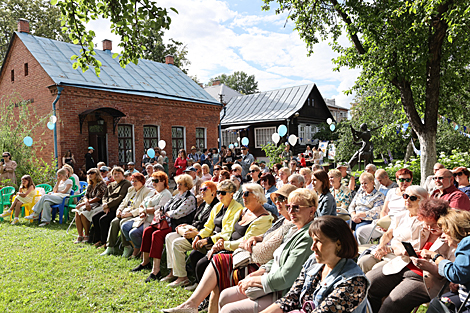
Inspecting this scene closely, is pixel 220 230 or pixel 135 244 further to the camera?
pixel 135 244

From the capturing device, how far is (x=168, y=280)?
4516mm

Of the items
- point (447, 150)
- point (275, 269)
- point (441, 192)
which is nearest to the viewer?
point (275, 269)

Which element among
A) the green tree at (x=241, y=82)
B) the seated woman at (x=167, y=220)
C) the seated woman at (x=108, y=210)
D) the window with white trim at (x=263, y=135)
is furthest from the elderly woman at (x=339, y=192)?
the green tree at (x=241, y=82)

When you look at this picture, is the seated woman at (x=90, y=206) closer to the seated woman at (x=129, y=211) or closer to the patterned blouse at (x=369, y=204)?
the seated woman at (x=129, y=211)

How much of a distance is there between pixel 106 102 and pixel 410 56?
41.2ft

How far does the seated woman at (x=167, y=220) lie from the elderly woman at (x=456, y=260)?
326 cm

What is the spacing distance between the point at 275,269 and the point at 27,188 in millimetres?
8322

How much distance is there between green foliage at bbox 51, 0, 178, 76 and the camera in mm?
3639

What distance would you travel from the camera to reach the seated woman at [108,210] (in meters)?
6.31

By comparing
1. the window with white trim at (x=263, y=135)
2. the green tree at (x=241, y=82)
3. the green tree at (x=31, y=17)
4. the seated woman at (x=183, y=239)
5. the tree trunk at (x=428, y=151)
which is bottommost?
the seated woman at (x=183, y=239)

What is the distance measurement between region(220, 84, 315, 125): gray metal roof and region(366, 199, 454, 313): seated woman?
22.4 meters

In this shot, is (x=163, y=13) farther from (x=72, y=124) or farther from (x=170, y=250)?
(x=72, y=124)

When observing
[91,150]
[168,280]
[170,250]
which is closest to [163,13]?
[170,250]

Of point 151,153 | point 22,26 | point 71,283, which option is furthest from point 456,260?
point 22,26
